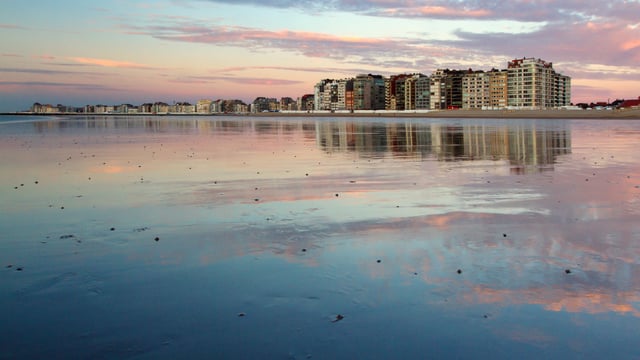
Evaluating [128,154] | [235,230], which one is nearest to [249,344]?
[235,230]

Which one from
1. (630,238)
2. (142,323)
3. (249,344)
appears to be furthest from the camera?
(630,238)

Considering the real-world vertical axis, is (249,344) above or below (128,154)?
below

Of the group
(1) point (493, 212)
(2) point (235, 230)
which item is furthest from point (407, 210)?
(2) point (235, 230)

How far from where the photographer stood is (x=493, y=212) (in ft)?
38.8

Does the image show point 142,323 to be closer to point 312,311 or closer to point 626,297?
point 312,311

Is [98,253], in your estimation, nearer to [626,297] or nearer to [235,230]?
[235,230]

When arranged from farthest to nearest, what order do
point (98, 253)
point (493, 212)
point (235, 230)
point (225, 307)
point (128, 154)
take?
point (128, 154) → point (493, 212) → point (235, 230) → point (98, 253) → point (225, 307)

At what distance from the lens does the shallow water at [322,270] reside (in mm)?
5504

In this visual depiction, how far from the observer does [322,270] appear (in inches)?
306

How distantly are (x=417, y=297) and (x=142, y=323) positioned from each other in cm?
302

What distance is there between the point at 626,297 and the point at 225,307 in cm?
452

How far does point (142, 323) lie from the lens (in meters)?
5.95

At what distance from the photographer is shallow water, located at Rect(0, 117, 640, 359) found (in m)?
5.50

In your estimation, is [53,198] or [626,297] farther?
[53,198]
